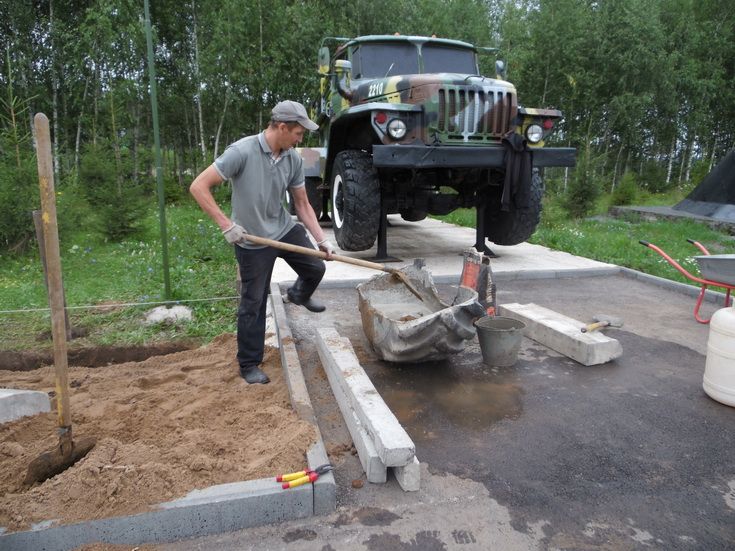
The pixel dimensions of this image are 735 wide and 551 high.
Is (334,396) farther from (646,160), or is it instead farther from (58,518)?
(646,160)

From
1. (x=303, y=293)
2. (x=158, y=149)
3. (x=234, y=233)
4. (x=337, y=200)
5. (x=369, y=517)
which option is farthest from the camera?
(x=337, y=200)

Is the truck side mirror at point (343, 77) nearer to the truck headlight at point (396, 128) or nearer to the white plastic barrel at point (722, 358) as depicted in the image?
the truck headlight at point (396, 128)

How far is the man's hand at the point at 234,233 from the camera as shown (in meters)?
3.05

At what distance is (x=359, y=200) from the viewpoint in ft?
19.7

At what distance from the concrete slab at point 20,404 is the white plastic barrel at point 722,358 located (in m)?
3.85

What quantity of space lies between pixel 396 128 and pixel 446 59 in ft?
7.31

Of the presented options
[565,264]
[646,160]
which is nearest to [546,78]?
[646,160]

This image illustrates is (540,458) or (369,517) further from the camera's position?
(540,458)

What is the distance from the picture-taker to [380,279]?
4195mm

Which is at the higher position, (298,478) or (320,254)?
(320,254)

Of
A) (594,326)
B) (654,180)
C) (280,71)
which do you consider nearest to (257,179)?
(594,326)

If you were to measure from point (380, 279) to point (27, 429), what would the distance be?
2456 millimetres

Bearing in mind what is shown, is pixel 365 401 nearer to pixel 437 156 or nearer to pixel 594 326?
pixel 594 326

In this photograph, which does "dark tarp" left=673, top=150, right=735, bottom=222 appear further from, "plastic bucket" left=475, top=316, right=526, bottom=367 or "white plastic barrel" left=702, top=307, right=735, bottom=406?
"plastic bucket" left=475, top=316, right=526, bottom=367
